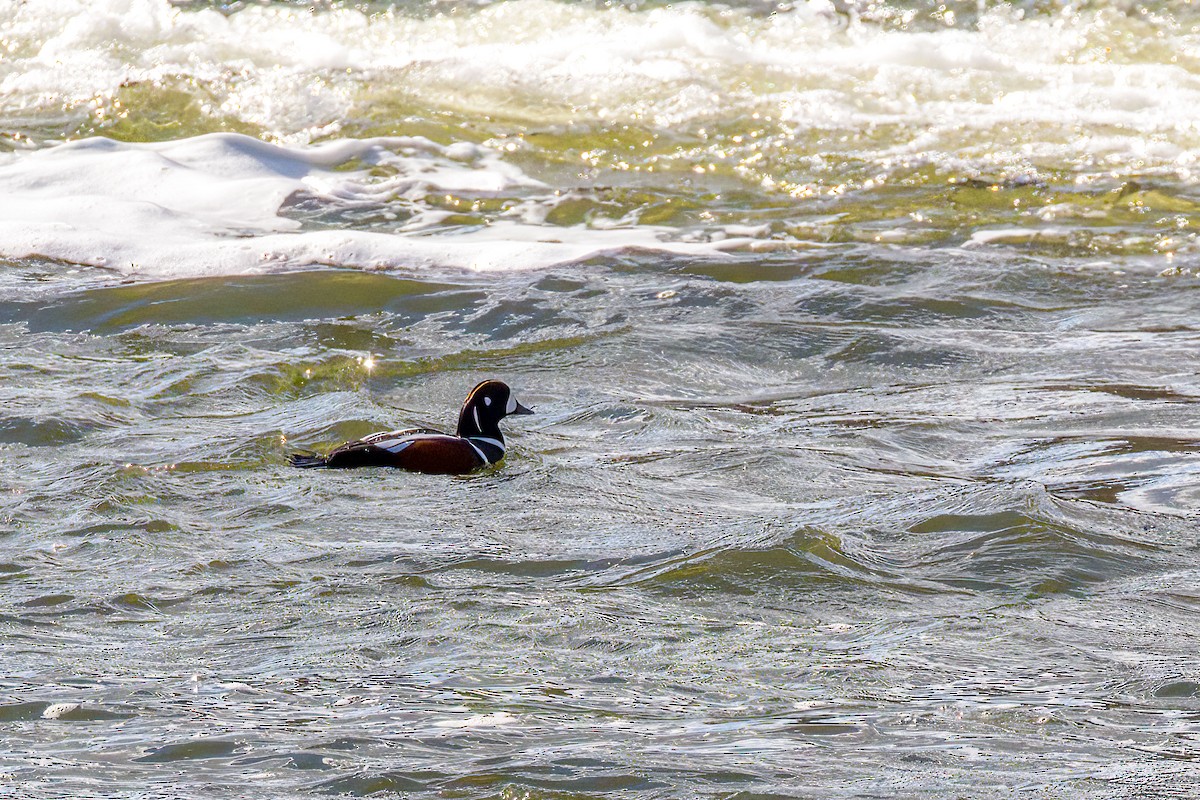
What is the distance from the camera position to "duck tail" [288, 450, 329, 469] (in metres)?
6.20

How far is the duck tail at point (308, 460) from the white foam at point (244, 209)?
10.7ft

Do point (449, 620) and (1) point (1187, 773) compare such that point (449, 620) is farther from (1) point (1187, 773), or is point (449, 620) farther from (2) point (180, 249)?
(2) point (180, 249)

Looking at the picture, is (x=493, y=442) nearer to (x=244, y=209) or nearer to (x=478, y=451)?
(x=478, y=451)

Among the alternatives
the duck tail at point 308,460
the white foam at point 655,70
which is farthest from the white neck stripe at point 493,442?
the white foam at point 655,70

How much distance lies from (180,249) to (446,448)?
13.6 ft

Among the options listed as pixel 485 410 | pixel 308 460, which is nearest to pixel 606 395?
pixel 485 410

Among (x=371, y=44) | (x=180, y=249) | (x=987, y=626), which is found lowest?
(x=987, y=626)

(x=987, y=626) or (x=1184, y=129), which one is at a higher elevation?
(x=1184, y=129)

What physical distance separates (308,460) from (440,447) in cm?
54

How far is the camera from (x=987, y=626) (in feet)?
14.4

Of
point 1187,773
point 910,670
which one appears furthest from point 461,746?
point 1187,773

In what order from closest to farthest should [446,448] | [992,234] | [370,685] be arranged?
1. [370,685]
2. [446,448]
3. [992,234]

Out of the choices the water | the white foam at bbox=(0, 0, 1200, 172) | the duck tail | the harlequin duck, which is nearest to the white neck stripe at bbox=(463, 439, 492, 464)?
the harlequin duck

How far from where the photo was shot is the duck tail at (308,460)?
620 cm
